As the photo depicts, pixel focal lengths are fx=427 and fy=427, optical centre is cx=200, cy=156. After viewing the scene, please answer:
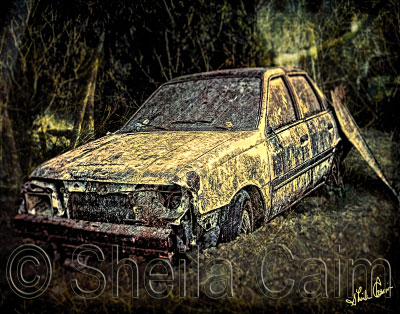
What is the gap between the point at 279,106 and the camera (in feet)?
14.5

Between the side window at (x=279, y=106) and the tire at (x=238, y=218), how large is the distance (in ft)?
2.89

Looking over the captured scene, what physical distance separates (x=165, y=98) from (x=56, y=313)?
8.01ft

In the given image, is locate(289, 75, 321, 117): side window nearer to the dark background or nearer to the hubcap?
the dark background

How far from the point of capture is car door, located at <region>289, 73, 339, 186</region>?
16.0 feet

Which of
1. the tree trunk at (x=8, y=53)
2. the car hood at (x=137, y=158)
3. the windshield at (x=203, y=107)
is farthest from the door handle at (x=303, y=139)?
the tree trunk at (x=8, y=53)

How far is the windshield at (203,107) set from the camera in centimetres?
407

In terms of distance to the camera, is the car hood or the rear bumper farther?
the car hood

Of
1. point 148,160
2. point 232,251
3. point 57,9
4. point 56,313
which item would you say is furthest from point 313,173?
point 57,9

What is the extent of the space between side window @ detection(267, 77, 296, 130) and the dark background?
4.83 ft

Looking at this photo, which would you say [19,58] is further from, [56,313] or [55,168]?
[56,313]

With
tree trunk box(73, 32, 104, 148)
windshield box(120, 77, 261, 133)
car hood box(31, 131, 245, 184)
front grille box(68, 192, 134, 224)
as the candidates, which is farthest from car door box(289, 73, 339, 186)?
tree trunk box(73, 32, 104, 148)

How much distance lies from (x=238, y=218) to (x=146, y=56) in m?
4.33

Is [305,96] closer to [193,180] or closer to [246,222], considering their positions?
[246,222]

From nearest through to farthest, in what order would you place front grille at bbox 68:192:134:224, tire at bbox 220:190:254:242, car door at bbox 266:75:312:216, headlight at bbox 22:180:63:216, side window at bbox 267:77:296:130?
1. front grille at bbox 68:192:134:224
2. tire at bbox 220:190:254:242
3. headlight at bbox 22:180:63:216
4. car door at bbox 266:75:312:216
5. side window at bbox 267:77:296:130
